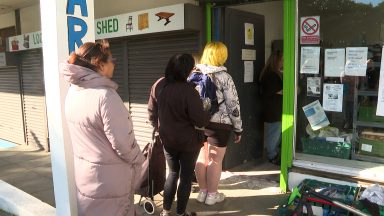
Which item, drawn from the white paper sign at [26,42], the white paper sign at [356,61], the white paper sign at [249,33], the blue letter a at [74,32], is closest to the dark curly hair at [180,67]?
the blue letter a at [74,32]

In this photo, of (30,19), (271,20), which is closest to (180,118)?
(271,20)

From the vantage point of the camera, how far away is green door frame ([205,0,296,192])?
13.2 ft

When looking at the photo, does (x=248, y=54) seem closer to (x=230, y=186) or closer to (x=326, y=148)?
(x=326, y=148)

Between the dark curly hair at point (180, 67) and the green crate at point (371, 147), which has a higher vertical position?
the dark curly hair at point (180, 67)

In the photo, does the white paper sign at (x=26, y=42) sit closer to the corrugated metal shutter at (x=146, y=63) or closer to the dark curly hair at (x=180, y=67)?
the corrugated metal shutter at (x=146, y=63)

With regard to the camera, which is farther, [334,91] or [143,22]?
[143,22]

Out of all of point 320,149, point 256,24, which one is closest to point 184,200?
point 320,149

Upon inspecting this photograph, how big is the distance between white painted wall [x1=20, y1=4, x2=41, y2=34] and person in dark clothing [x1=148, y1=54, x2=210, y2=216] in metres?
5.44

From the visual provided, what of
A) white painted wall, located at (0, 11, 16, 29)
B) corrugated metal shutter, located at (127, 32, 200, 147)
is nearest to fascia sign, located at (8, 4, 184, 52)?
corrugated metal shutter, located at (127, 32, 200, 147)

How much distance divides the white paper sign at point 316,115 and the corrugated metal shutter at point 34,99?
5558 millimetres

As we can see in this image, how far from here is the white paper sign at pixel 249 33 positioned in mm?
5138

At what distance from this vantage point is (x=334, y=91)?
4.05m

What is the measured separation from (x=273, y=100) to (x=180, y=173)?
237 cm

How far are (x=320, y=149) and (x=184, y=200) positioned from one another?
1820mm
